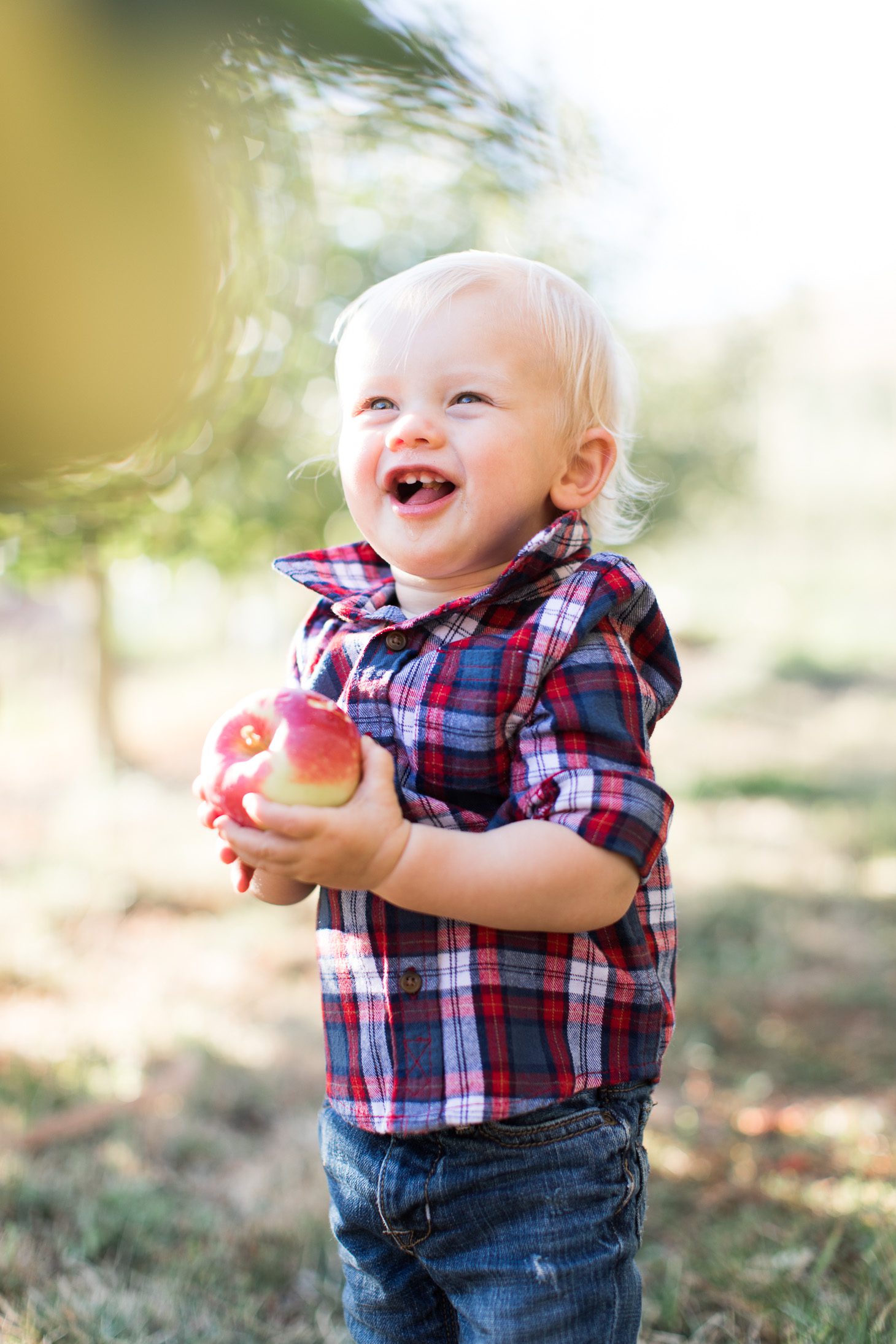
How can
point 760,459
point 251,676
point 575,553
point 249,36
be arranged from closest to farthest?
point 249,36 < point 575,553 < point 251,676 < point 760,459

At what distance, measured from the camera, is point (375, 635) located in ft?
4.58

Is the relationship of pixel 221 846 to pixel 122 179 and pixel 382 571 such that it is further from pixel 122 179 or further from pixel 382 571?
pixel 122 179

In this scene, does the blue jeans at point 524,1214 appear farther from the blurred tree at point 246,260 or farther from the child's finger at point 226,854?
the blurred tree at point 246,260

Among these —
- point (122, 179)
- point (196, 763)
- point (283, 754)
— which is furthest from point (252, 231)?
point (196, 763)

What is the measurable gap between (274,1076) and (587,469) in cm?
259

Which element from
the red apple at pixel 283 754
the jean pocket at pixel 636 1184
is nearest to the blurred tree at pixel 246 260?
the red apple at pixel 283 754

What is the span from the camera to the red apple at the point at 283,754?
1.11 m

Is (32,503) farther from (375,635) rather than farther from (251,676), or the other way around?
(251,676)

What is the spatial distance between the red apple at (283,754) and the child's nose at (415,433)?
0.33m

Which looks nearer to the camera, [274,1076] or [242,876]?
[242,876]

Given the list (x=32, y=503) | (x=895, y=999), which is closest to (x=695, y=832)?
(x=895, y=999)

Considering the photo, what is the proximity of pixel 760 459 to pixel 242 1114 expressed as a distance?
41.3 ft

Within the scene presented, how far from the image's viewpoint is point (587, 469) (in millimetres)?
1457

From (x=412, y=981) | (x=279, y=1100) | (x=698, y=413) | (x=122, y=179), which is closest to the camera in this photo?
(x=122, y=179)
